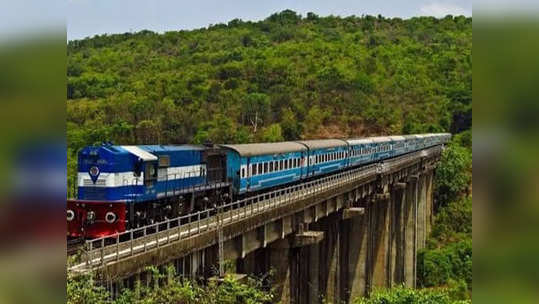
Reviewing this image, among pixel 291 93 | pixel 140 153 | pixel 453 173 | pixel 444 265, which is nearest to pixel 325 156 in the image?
pixel 140 153

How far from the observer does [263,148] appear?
2688cm

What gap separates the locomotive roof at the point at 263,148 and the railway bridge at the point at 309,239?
181cm

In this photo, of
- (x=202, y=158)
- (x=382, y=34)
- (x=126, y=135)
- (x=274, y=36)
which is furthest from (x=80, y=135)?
(x=382, y=34)

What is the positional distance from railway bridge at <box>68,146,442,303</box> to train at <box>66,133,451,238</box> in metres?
0.56

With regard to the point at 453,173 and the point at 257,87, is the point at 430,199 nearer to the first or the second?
the point at 453,173

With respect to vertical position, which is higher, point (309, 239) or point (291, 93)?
point (291, 93)

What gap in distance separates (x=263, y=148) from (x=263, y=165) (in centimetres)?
82

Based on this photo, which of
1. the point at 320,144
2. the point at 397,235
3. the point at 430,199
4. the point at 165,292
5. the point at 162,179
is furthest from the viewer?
the point at 430,199

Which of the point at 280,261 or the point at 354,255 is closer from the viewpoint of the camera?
the point at 280,261

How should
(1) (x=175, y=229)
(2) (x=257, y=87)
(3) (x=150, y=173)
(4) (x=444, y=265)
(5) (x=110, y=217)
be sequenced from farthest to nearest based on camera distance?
(2) (x=257, y=87) < (4) (x=444, y=265) < (3) (x=150, y=173) < (5) (x=110, y=217) < (1) (x=175, y=229)

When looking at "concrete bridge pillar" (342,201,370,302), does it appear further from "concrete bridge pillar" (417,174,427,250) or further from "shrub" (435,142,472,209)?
"shrub" (435,142,472,209)

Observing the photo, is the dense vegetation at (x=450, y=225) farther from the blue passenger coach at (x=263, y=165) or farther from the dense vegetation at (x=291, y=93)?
the blue passenger coach at (x=263, y=165)

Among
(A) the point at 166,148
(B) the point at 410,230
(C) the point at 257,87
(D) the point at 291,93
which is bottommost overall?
(B) the point at 410,230

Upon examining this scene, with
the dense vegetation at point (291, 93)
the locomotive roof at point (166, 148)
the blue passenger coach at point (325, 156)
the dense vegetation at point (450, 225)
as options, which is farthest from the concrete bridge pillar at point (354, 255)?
the locomotive roof at point (166, 148)
